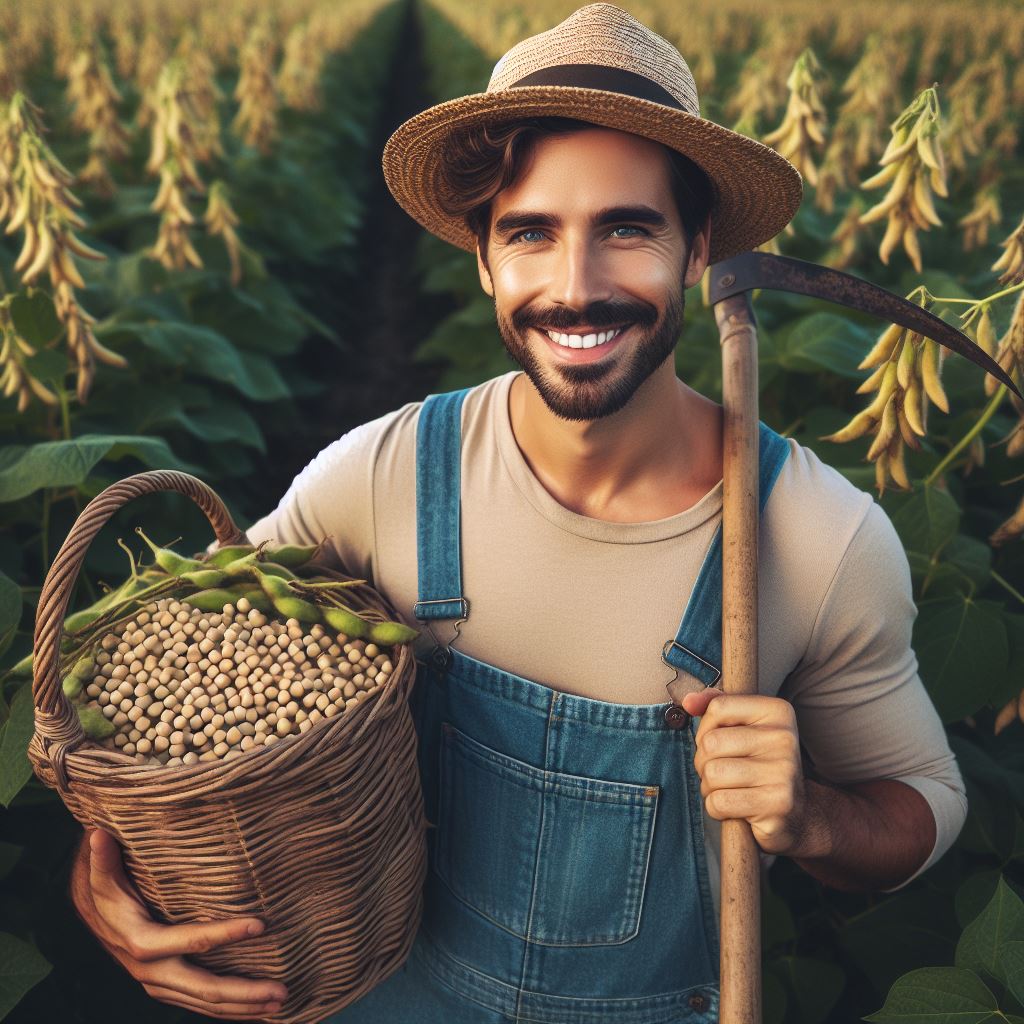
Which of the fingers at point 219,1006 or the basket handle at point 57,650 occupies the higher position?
the basket handle at point 57,650

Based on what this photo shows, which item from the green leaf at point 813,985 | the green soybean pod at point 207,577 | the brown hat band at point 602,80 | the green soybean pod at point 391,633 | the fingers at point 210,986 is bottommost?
the green leaf at point 813,985

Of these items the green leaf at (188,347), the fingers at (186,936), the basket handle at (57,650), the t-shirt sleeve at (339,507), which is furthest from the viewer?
the green leaf at (188,347)

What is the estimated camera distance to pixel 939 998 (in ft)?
4.65

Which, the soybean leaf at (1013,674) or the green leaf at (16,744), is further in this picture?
the soybean leaf at (1013,674)

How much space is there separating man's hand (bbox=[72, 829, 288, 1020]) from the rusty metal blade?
1195 mm

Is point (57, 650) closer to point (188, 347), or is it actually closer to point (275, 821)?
point (275, 821)

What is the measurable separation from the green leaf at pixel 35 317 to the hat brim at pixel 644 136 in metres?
1.13

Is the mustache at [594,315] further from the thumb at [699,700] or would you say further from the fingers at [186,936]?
the fingers at [186,936]

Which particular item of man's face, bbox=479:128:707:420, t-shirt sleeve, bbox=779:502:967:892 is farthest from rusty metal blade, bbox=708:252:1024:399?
t-shirt sleeve, bbox=779:502:967:892

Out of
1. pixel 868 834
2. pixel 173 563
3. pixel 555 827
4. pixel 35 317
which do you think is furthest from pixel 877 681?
pixel 35 317

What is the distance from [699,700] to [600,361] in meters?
0.49

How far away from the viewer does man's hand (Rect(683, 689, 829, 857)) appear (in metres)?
1.29

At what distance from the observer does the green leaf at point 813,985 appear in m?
2.00

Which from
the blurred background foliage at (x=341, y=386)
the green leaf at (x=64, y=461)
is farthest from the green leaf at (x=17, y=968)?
the green leaf at (x=64, y=461)
